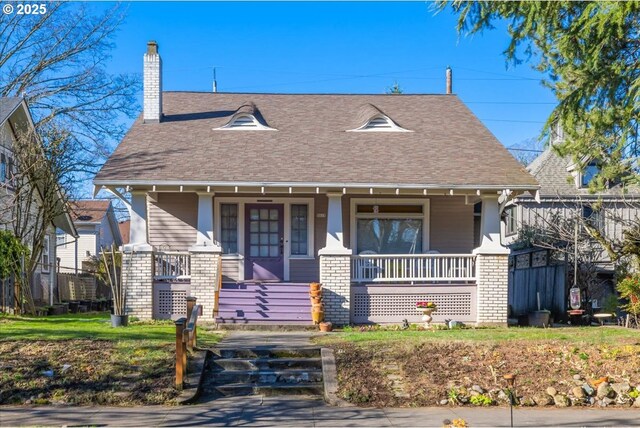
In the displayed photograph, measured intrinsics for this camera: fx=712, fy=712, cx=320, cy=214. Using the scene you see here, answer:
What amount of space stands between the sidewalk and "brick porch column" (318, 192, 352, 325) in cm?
607

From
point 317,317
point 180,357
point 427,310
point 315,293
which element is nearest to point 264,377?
point 180,357

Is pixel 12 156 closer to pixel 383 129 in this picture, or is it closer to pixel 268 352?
pixel 383 129

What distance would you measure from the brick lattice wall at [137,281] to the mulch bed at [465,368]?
19.0 ft

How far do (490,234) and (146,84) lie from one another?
9591 mm

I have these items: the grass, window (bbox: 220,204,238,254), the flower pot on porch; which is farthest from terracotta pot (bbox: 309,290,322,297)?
the flower pot on porch

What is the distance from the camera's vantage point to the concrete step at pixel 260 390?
1008 centimetres

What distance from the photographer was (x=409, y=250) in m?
17.7

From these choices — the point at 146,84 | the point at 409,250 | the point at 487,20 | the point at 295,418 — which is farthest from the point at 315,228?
the point at 295,418

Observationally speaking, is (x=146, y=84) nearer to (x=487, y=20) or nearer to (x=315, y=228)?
(x=315, y=228)

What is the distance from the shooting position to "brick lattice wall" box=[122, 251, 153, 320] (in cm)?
1569

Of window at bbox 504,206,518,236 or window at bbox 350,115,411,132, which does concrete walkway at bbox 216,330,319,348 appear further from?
window at bbox 504,206,518,236

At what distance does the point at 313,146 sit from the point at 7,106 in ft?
36.3

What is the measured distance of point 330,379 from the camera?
33.5 feet

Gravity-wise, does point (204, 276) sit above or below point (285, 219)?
below
